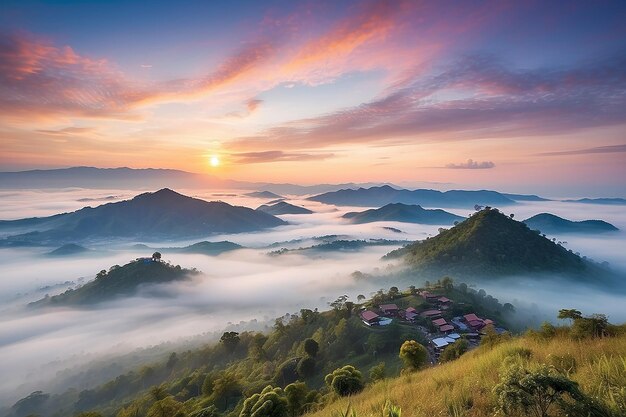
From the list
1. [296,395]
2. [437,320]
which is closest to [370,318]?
[437,320]

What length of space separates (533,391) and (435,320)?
88561mm

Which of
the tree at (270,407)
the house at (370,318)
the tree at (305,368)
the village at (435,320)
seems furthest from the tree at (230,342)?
the tree at (270,407)

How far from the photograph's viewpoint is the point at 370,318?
8550 cm

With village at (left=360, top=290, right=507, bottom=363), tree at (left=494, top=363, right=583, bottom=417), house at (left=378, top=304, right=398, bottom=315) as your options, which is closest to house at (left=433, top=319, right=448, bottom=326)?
village at (left=360, top=290, right=507, bottom=363)

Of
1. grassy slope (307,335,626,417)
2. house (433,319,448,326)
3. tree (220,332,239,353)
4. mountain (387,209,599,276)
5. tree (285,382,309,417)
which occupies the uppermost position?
grassy slope (307,335,626,417)

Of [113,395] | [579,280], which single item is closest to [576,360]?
[113,395]

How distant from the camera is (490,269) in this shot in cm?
18388

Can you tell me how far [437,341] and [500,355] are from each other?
220 feet

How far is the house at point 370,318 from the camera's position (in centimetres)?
8469

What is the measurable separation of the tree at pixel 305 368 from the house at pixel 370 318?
24.0m

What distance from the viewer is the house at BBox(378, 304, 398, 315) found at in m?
92.2

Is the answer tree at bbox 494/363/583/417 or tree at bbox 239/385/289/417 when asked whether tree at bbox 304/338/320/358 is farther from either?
tree at bbox 494/363/583/417

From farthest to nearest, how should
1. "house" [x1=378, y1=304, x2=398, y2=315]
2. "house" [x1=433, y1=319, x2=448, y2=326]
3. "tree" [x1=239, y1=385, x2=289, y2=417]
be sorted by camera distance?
"house" [x1=378, y1=304, x2=398, y2=315]
"house" [x1=433, y1=319, x2=448, y2=326]
"tree" [x1=239, y1=385, x2=289, y2=417]

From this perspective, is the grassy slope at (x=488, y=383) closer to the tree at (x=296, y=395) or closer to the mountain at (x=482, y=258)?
the tree at (x=296, y=395)
